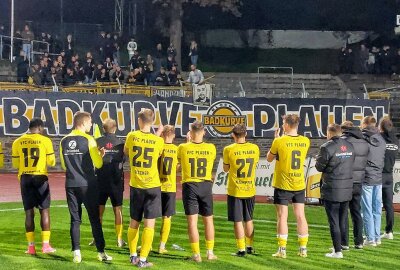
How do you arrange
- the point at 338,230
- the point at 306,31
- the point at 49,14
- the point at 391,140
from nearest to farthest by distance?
the point at 338,230 < the point at 391,140 < the point at 49,14 < the point at 306,31

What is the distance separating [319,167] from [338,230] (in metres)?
1.04

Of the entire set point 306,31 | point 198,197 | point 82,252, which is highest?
point 306,31

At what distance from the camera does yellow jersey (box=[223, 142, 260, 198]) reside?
1225 cm

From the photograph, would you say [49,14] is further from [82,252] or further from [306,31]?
[82,252]

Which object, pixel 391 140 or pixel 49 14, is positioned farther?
pixel 49 14

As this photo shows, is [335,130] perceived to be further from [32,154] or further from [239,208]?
[32,154]

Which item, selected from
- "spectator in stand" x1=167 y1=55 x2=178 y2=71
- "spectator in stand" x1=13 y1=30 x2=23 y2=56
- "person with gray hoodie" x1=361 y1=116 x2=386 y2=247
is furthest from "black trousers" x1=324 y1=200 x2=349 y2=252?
"spectator in stand" x1=13 y1=30 x2=23 y2=56

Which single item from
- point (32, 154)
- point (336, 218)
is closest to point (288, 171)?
point (336, 218)

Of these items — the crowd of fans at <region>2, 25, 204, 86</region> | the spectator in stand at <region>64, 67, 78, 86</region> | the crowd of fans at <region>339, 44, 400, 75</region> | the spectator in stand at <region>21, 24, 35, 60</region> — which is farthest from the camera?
the crowd of fans at <region>339, 44, 400, 75</region>

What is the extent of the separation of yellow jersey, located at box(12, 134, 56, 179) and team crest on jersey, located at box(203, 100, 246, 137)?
1649 cm

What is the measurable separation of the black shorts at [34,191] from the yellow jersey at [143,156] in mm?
1876

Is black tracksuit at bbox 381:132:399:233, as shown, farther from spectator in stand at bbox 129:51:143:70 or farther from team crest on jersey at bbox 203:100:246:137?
spectator in stand at bbox 129:51:143:70

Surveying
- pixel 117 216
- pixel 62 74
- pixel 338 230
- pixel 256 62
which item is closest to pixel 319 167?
pixel 338 230

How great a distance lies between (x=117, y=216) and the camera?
1298cm
